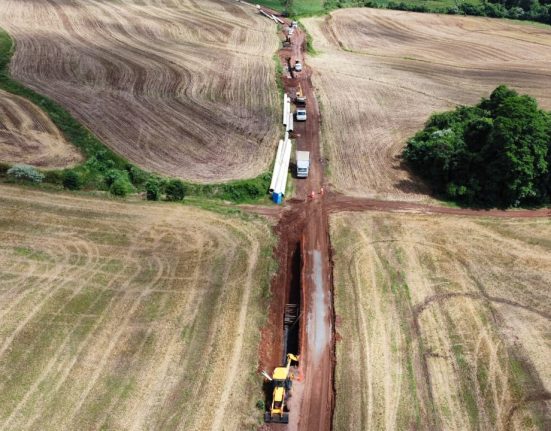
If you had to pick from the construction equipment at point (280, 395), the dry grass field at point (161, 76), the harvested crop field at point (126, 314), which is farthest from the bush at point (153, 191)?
the construction equipment at point (280, 395)

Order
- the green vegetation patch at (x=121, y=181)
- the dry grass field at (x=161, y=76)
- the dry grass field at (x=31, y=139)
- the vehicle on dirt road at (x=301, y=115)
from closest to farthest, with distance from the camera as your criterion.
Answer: the green vegetation patch at (x=121, y=181)
the dry grass field at (x=31, y=139)
the dry grass field at (x=161, y=76)
the vehicle on dirt road at (x=301, y=115)

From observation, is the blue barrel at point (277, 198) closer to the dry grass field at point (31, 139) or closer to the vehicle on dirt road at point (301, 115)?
the vehicle on dirt road at point (301, 115)

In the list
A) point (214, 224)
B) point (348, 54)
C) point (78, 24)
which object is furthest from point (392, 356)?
point (78, 24)

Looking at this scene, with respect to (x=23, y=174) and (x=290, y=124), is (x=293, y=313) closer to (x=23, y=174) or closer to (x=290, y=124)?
(x=23, y=174)

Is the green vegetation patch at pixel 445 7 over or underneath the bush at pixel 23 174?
over

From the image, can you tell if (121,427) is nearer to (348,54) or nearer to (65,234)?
(65,234)

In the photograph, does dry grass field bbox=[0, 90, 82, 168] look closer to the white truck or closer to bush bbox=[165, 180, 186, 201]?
bush bbox=[165, 180, 186, 201]

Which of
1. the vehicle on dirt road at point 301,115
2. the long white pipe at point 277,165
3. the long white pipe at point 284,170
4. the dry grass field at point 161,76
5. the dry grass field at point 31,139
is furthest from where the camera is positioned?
the vehicle on dirt road at point 301,115

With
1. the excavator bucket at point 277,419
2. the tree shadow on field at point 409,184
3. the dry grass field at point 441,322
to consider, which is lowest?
the excavator bucket at point 277,419
